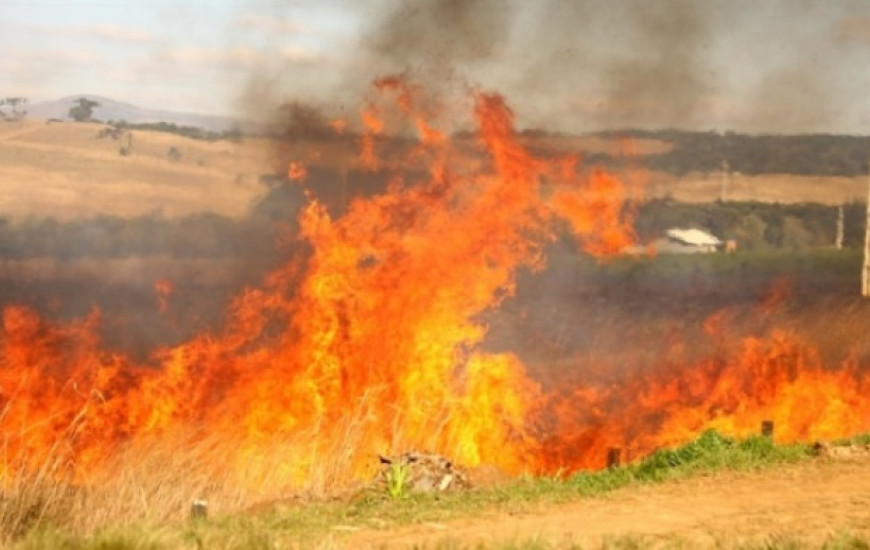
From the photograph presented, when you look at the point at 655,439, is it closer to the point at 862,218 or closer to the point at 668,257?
the point at 668,257

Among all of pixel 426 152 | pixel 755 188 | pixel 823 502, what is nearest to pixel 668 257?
pixel 755 188

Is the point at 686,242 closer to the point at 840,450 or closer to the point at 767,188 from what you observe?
the point at 767,188

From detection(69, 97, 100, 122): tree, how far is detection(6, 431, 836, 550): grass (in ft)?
94.4

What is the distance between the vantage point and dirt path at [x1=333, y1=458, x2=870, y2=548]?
11977 millimetres

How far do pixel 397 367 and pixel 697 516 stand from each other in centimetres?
924

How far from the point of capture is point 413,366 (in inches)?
852

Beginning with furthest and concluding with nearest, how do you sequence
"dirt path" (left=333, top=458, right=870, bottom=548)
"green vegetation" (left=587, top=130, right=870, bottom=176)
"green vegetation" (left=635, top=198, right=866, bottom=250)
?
"green vegetation" (left=635, top=198, right=866, bottom=250), "green vegetation" (left=587, top=130, right=870, bottom=176), "dirt path" (left=333, top=458, right=870, bottom=548)

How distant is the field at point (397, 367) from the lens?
13.7 metres

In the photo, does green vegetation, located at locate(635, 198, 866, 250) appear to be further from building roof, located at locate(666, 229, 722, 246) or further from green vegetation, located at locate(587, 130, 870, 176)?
green vegetation, located at locate(587, 130, 870, 176)

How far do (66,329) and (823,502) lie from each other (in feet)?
60.6

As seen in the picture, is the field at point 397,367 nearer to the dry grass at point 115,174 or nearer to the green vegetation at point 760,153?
the dry grass at point 115,174

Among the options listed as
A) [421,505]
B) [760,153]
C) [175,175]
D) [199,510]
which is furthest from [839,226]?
[199,510]

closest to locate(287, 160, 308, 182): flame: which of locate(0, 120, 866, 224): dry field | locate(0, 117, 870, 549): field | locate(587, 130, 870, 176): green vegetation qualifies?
locate(0, 120, 866, 224): dry field

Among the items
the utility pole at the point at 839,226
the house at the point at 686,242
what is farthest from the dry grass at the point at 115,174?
the utility pole at the point at 839,226
